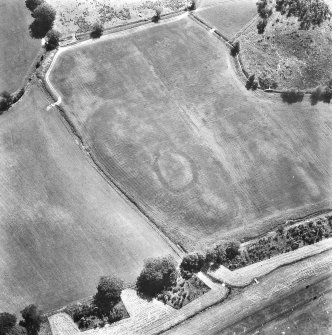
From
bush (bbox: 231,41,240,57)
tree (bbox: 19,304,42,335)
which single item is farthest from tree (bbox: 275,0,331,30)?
tree (bbox: 19,304,42,335)

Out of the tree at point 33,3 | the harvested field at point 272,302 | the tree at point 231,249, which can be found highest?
the tree at point 33,3

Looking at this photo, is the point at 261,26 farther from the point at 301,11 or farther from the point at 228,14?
the point at 301,11

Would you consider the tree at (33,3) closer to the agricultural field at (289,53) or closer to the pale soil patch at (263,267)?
the agricultural field at (289,53)

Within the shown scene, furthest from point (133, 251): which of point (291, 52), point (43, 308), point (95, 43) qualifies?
point (291, 52)

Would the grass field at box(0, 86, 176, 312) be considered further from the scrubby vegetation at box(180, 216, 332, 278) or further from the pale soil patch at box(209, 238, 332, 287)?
the pale soil patch at box(209, 238, 332, 287)

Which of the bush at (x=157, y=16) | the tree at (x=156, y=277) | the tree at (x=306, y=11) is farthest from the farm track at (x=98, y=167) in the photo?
the tree at (x=306, y=11)

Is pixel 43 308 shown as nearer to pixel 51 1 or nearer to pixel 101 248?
pixel 101 248
